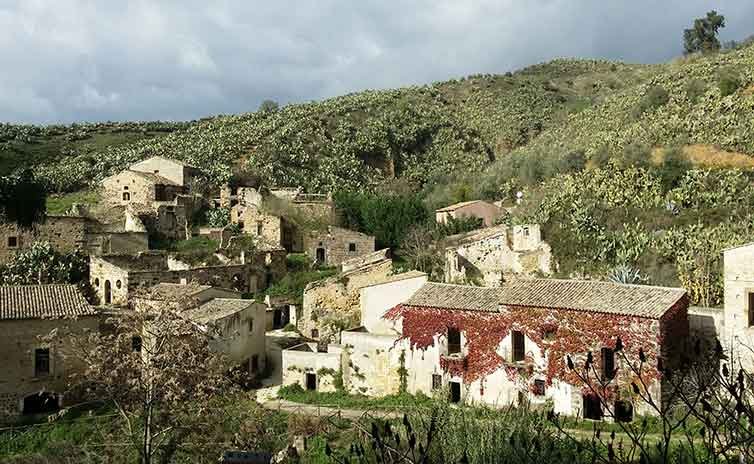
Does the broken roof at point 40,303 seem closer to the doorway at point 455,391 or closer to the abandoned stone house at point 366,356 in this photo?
the abandoned stone house at point 366,356

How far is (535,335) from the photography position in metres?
21.9

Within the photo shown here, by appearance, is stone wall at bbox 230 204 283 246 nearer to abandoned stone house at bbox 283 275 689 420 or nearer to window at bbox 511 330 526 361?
abandoned stone house at bbox 283 275 689 420

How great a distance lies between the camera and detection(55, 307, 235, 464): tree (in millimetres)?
17062

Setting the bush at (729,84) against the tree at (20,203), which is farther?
the bush at (729,84)

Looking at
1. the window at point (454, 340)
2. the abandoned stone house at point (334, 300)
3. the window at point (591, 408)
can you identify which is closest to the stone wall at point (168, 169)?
the abandoned stone house at point (334, 300)

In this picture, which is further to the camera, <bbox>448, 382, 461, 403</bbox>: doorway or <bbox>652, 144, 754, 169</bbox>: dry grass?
<bbox>652, 144, 754, 169</bbox>: dry grass

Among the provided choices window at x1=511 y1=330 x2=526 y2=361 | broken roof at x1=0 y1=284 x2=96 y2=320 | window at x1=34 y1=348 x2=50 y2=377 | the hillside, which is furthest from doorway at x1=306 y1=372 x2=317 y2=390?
the hillside

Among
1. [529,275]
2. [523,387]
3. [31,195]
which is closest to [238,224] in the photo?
[31,195]

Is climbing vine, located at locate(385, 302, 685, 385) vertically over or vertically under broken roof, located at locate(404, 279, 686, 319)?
under

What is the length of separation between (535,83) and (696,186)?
208ft

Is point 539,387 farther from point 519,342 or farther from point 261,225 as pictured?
point 261,225

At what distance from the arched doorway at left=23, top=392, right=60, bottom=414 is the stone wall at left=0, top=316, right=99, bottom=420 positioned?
0.17 m

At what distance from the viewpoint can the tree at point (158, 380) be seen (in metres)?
17.1

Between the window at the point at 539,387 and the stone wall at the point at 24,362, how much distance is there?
15.5m
